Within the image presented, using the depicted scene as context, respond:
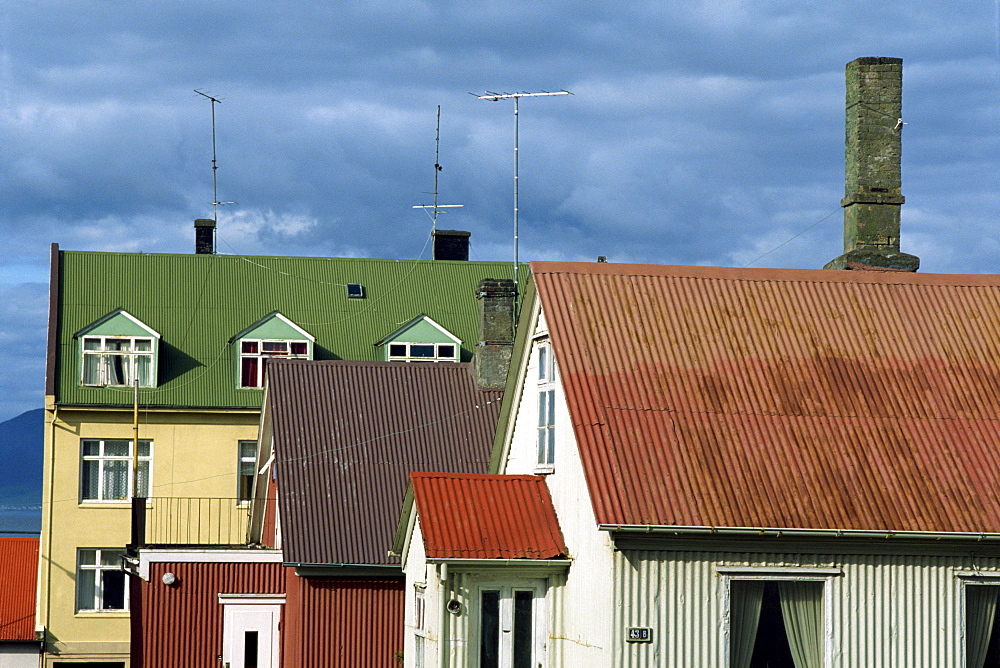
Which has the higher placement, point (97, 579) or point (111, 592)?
Result: point (97, 579)

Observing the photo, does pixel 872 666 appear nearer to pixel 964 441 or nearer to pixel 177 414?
pixel 964 441

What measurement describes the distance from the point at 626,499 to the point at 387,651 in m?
10.3

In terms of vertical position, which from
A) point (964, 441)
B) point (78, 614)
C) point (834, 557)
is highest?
point (964, 441)

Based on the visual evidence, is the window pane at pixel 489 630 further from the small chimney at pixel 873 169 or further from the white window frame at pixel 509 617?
the small chimney at pixel 873 169

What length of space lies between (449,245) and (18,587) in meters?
16.6

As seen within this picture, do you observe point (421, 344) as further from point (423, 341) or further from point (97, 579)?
point (97, 579)

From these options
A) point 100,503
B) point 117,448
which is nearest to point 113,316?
point 117,448

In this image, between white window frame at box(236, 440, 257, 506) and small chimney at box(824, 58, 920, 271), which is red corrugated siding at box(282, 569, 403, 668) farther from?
white window frame at box(236, 440, 257, 506)

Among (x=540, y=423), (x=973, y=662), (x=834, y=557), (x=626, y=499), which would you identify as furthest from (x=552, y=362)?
(x=973, y=662)

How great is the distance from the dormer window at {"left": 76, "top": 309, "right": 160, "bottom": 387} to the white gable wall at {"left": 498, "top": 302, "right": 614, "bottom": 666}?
70.6 ft

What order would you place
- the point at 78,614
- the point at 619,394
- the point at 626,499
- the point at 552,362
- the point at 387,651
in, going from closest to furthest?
the point at 626,499 → the point at 619,394 → the point at 552,362 → the point at 387,651 → the point at 78,614

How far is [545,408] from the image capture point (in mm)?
21375

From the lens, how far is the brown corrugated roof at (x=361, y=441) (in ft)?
87.4

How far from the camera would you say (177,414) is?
131 ft
